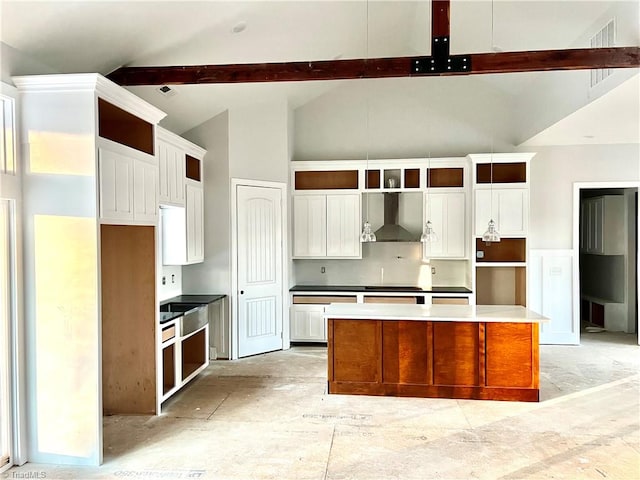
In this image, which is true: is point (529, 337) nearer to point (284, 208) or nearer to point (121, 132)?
point (284, 208)

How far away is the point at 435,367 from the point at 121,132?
359 cm

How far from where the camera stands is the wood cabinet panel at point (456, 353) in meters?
4.50

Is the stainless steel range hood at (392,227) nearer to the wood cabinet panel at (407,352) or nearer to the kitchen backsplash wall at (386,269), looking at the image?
the kitchen backsplash wall at (386,269)

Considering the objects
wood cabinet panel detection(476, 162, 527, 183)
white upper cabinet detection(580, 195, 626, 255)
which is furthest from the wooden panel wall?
white upper cabinet detection(580, 195, 626, 255)

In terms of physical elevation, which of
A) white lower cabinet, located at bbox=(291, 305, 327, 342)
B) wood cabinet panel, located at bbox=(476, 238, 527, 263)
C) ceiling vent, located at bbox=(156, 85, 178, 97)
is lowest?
white lower cabinet, located at bbox=(291, 305, 327, 342)

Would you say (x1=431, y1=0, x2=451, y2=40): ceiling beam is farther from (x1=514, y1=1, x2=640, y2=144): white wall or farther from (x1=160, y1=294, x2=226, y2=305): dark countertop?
(x1=160, y1=294, x2=226, y2=305): dark countertop

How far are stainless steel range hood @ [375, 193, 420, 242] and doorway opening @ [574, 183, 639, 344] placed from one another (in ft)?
10.7

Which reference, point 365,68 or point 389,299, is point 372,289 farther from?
point 365,68

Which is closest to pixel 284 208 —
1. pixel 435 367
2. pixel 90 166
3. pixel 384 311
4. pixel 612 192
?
pixel 384 311

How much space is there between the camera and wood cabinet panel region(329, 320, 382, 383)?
4.64 metres

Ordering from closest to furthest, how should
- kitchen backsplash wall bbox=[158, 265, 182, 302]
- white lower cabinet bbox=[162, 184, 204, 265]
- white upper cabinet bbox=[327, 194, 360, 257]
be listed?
white lower cabinet bbox=[162, 184, 204, 265]
kitchen backsplash wall bbox=[158, 265, 182, 302]
white upper cabinet bbox=[327, 194, 360, 257]

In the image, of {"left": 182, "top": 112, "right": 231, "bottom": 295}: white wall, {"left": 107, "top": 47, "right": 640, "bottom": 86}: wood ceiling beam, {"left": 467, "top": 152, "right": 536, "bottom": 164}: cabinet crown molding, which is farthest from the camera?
{"left": 467, "top": 152, "right": 536, "bottom": 164}: cabinet crown molding

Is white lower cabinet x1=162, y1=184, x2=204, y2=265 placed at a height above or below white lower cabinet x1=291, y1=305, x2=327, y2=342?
above

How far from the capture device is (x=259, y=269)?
6262 mm
